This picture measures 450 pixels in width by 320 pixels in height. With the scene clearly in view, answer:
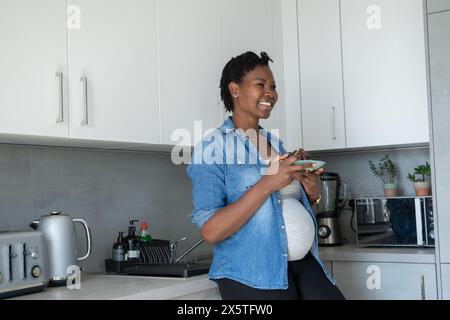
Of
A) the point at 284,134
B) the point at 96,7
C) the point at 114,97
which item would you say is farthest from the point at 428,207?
the point at 96,7

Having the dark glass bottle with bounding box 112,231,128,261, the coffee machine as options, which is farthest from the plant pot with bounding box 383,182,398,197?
the dark glass bottle with bounding box 112,231,128,261

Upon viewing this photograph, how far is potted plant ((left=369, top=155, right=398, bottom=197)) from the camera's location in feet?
10.4

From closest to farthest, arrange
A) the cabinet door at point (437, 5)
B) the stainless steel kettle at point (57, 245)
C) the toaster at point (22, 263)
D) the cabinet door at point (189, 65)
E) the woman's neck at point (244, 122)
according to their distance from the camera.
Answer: the toaster at point (22, 263) < the stainless steel kettle at point (57, 245) < the woman's neck at point (244, 122) < the cabinet door at point (189, 65) < the cabinet door at point (437, 5)

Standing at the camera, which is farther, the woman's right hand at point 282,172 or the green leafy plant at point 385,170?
the green leafy plant at point 385,170

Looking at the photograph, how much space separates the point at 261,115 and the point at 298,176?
29 centimetres

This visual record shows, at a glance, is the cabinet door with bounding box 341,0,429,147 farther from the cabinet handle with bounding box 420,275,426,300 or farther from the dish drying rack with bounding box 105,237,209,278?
the dish drying rack with bounding box 105,237,209,278

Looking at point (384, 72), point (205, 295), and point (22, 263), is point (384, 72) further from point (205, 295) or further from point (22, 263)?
point (22, 263)

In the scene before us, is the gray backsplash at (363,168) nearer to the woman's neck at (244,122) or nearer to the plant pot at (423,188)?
the plant pot at (423,188)

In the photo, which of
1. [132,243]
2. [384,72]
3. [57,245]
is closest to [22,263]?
[57,245]

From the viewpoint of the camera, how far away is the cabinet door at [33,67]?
186 centimetres

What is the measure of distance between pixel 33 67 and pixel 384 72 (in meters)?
1.68

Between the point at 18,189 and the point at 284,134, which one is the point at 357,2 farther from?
the point at 18,189

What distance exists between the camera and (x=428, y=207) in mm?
2850

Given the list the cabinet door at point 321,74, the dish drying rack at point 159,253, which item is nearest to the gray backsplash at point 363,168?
the cabinet door at point 321,74
